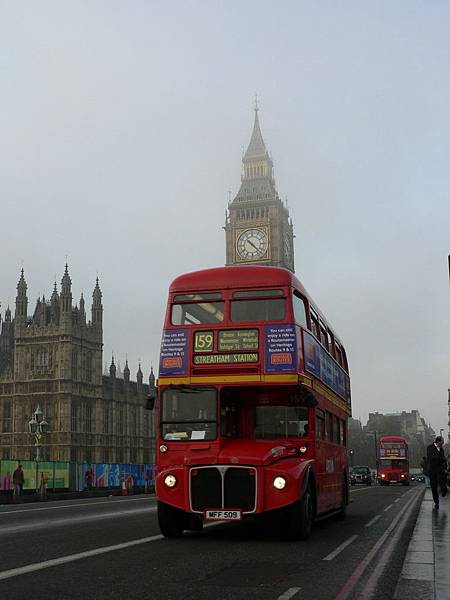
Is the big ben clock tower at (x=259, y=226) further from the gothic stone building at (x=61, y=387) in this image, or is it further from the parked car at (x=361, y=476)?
the parked car at (x=361, y=476)

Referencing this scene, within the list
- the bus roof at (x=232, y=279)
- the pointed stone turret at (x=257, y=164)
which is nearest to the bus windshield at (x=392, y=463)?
the bus roof at (x=232, y=279)

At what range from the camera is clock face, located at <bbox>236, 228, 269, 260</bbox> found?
131000 mm

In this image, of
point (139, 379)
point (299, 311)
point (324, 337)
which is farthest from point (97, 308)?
point (299, 311)

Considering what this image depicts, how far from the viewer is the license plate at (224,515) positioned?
11.5 m

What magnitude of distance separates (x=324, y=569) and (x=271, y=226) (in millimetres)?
124676

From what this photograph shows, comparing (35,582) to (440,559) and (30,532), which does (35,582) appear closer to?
(440,559)

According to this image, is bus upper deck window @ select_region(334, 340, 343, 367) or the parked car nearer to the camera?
bus upper deck window @ select_region(334, 340, 343, 367)

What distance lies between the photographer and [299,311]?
1325cm

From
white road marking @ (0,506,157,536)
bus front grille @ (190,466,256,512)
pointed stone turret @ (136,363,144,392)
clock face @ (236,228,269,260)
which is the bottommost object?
white road marking @ (0,506,157,536)

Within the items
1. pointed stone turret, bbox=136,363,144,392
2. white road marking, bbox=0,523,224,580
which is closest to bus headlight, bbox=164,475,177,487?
white road marking, bbox=0,523,224,580

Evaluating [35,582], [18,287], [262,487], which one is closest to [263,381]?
[262,487]

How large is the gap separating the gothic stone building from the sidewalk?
70494 millimetres

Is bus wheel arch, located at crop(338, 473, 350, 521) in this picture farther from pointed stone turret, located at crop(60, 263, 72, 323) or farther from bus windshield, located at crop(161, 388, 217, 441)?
pointed stone turret, located at crop(60, 263, 72, 323)

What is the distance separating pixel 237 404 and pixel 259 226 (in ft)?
396
